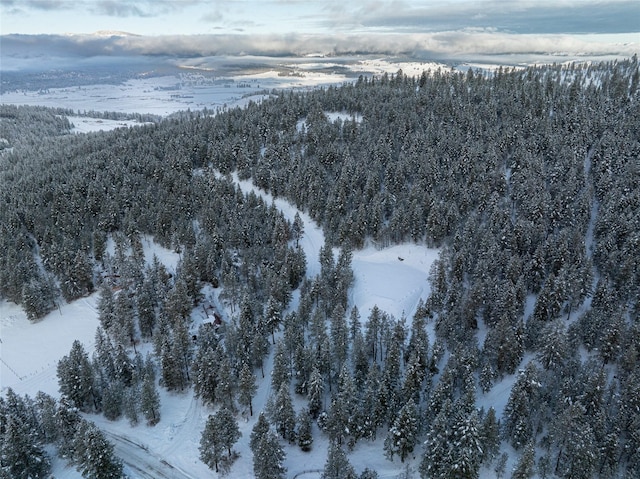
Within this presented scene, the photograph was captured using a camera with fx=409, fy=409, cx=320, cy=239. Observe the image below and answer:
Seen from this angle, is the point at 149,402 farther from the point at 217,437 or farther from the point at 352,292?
the point at 352,292

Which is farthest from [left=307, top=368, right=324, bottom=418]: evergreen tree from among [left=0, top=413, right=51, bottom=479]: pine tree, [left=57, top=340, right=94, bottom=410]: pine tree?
[left=0, top=413, right=51, bottom=479]: pine tree

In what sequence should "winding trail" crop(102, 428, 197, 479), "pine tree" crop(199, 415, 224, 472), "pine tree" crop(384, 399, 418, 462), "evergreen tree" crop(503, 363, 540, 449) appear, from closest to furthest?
"pine tree" crop(384, 399, 418, 462), "pine tree" crop(199, 415, 224, 472), "evergreen tree" crop(503, 363, 540, 449), "winding trail" crop(102, 428, 197, 479)

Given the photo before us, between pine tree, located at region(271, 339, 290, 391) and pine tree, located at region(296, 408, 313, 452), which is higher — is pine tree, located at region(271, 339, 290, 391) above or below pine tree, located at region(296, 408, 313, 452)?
above

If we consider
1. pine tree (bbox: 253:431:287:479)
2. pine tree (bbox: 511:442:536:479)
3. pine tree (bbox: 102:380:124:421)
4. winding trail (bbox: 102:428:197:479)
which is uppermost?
pine tree (bbox: 511:442:536:479)

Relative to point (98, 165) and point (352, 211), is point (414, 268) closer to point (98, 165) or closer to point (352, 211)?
point (352, 211)

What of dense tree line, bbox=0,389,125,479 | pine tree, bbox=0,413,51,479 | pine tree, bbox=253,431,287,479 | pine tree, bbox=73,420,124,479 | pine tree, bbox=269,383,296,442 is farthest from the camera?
pine tree, bbox=269,383,296,442

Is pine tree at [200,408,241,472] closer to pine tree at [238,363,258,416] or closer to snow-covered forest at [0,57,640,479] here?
snow-covered forest at [0,57,640,479]

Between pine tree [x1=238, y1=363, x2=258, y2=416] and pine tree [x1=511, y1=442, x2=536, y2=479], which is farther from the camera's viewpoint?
pine tree [x1=238, y1=363, x2=258, y2=416]
